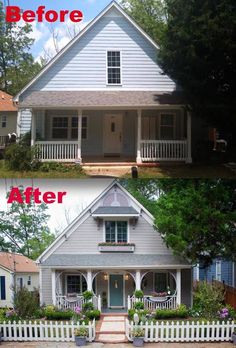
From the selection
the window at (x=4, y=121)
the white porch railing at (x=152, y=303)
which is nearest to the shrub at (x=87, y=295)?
the white porch railing at (x=152, y=303)

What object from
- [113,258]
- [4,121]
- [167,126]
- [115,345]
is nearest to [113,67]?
[167,126]

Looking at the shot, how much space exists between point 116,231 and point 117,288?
151 cm

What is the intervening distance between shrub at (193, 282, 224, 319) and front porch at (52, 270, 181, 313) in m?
0.84

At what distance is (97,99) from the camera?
31.8ft

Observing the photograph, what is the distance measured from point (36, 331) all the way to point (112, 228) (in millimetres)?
2981

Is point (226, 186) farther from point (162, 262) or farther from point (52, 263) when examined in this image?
point (52, 263)

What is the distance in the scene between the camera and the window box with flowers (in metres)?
11.0

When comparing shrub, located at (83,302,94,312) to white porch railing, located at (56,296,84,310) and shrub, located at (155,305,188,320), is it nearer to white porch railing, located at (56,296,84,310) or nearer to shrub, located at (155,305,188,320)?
white porch railing, located at (56,296,84,310)

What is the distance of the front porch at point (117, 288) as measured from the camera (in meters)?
10.9

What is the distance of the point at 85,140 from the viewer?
10.4 m

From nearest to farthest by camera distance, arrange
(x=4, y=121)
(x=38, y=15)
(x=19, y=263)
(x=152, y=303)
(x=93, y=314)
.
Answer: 1. (x=38, y=15)
2. (x=93, y=314)
3. (x=152, y=303)
4. (x=19, y=263)
5. (x=4, y=121)

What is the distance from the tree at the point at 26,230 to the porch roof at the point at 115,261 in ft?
1.61

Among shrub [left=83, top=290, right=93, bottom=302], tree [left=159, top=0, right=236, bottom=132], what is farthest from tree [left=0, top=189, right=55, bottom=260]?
tree [left=159, top=0, right=236, bottom=132]

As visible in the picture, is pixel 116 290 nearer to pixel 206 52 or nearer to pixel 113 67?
pixel 113 67
